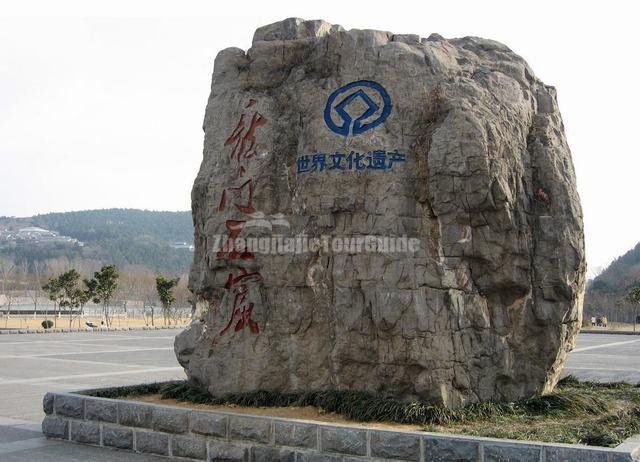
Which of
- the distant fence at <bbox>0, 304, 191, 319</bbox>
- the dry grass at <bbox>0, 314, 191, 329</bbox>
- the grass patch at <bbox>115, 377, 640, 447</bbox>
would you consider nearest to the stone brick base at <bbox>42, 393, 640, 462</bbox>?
the grass patch at <bbox>115, 377, 640, 447</bbox>

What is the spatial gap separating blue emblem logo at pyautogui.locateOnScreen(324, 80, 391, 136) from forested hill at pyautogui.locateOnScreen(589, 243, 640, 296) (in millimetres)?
71475

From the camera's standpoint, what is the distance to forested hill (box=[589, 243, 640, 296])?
75.6 meters

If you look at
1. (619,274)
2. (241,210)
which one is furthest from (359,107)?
(619,274)

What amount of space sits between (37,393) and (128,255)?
137m

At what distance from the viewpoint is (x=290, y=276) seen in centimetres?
750

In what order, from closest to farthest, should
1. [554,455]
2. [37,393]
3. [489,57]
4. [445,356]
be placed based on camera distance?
1. [554,455]
2. [445,356]
3. [489,57]
4. [37,393]

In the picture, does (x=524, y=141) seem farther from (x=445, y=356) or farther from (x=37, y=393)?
(x=37, y=393)

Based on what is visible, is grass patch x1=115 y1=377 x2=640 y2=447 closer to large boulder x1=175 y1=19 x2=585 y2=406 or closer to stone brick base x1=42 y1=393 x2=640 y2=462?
large boulder x1=175 y1=19 x2=585 y2=406

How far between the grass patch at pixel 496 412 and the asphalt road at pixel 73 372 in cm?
125

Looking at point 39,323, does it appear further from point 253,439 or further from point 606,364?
point 253,439

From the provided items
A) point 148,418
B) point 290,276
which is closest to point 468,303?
point 290,276

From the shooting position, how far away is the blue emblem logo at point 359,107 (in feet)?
24.1

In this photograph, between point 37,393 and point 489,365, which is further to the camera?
point 37,393

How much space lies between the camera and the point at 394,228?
279 inches
